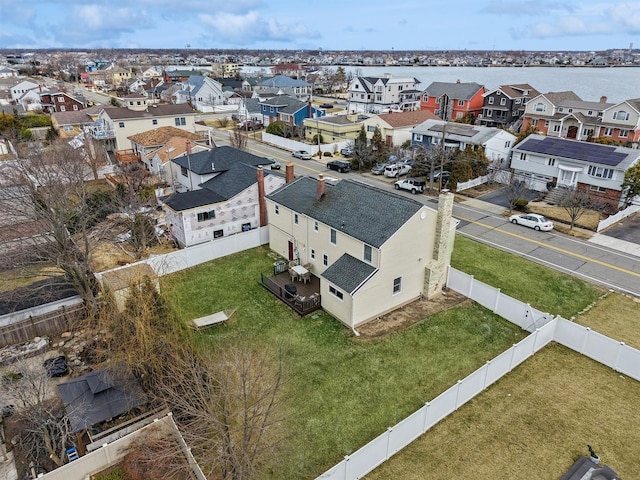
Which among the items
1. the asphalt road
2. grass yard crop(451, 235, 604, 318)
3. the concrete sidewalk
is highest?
the concrete sidewalk

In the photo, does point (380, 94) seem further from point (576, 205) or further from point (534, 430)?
point (534, 430)

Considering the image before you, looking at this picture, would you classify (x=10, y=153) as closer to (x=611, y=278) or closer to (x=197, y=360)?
(x=197, y=360)

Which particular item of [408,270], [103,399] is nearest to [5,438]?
[103,399]

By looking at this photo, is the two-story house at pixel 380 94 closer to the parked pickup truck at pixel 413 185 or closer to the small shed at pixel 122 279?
the parked pickup truck at pixel 413 185

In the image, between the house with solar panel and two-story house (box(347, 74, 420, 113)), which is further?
two-story house (box(347, 74, 420, 113))

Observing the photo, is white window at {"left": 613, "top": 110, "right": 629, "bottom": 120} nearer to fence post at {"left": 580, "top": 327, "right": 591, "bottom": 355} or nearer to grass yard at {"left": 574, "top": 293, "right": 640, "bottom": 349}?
grass yard at {"left": 574, "top": 293, "right": 640, "bottom": 349}

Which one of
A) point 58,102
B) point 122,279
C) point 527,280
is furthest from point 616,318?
point 58,102

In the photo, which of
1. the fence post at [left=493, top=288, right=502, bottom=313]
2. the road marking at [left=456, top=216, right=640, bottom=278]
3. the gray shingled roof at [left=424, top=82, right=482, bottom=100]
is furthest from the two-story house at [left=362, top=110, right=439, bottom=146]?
the fence post at [left=493, top=288, right=502, bottom=313]

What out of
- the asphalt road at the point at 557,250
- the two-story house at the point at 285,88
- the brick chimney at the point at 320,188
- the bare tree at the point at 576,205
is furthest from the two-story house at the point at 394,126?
the two-story house at the point at 285,88
